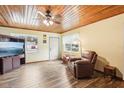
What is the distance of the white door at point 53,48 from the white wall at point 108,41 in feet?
11.5

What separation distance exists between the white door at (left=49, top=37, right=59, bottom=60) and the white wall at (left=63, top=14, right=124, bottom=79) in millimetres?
3515

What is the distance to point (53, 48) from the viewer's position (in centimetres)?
918

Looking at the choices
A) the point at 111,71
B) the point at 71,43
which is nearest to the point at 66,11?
the point at 111,71

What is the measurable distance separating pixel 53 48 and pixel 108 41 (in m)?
5.11

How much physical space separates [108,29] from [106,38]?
1.16ft

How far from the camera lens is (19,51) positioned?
6559 millimetres

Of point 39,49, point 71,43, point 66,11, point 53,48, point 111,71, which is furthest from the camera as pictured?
point 53,48

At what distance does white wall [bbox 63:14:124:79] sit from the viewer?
13.5 ft

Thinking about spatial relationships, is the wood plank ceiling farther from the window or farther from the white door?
the white door

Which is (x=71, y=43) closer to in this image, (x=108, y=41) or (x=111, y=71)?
(x=108, y=41)

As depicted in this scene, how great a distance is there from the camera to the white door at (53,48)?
8992 mm

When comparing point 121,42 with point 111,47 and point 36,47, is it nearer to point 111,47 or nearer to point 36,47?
point 111,47

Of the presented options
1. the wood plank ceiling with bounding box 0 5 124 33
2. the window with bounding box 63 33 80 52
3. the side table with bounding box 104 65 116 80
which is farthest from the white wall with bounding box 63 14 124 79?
the window with bounding box 63 33 80 52

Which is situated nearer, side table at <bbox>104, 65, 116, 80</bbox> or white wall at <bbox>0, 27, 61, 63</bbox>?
side table at <bbox>104, 65, 116, 80</bbox>
